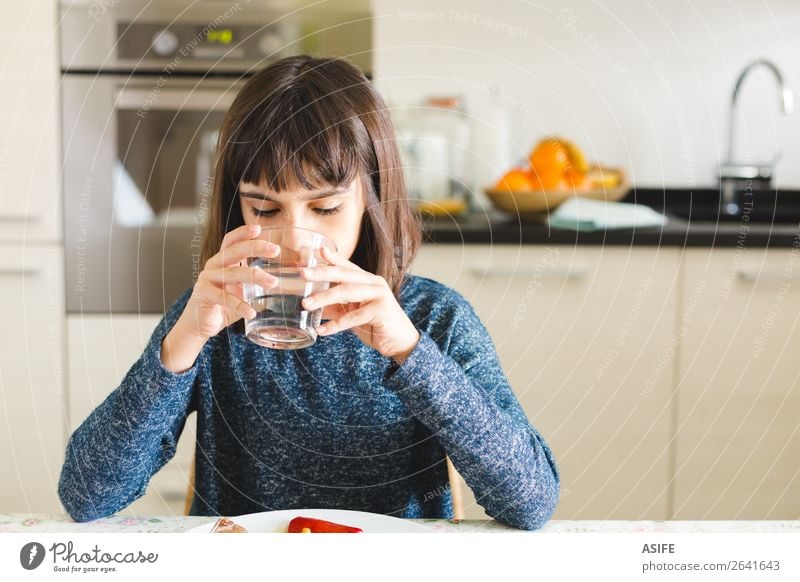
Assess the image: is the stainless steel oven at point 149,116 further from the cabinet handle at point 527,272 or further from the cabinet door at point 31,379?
the cabinet handle at point 527,272

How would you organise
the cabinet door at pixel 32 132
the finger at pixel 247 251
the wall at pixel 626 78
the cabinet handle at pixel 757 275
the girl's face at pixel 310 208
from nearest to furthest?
the finger at pixel 247 251
the girl's face at pixel 310 208
the cabinet handle at pixel 757 275
the cabinet door at pixel 32 132
the wall at pixel 626 78

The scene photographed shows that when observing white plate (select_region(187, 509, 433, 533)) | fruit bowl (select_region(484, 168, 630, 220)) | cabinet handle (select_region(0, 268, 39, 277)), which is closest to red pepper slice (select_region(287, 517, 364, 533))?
white plate (select_region(187, 509, 433, 533))

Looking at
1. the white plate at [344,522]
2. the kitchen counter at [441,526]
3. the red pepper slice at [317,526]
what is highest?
the red pepper slice at [317,526]

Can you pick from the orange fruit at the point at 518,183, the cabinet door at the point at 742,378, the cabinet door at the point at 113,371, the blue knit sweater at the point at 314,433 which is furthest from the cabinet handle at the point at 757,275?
the cabinet door at the point at 113,371

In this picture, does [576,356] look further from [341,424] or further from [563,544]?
[563,544]

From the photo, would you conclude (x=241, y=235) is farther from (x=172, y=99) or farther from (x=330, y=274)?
(x=172, y=99)

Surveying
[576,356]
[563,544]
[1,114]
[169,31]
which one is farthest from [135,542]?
[1,114]

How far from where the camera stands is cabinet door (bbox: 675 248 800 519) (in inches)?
59.4

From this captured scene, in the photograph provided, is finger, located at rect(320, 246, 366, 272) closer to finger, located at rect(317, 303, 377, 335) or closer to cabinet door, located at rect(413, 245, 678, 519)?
finger, located at rect(317, 303, 377, 335)

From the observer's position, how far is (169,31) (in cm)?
169

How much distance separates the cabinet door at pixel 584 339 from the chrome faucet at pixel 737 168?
0.43m

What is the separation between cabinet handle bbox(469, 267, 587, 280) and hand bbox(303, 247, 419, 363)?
834 millimetres

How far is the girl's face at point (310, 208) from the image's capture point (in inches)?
30.5

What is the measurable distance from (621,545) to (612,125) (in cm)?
151
